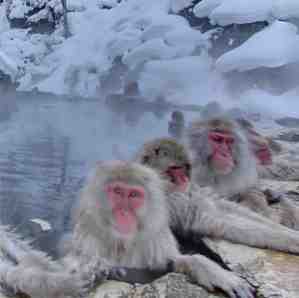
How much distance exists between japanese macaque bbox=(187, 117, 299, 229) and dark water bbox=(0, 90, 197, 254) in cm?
86

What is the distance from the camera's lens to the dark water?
4.14 metres

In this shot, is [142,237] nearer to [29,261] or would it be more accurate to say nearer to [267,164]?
[29,261]

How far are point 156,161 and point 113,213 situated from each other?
50cm

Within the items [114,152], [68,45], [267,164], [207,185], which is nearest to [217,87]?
[68,45]

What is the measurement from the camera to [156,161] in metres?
2.96

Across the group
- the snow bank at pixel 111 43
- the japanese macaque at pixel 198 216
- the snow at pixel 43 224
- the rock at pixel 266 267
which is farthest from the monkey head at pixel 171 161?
the snow bank at pixel 111 43

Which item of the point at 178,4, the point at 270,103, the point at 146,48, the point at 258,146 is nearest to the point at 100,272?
the point at 258,146

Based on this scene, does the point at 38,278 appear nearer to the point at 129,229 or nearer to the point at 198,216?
the point at 129,229

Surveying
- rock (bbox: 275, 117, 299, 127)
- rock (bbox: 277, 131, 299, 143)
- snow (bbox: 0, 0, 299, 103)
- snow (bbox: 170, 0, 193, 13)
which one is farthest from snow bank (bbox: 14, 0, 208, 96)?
rock (bbox: 277, 131, 299, 143)

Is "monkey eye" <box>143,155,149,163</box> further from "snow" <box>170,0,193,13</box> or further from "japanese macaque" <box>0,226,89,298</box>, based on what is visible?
"snow" <box>170,0,193,13</box>

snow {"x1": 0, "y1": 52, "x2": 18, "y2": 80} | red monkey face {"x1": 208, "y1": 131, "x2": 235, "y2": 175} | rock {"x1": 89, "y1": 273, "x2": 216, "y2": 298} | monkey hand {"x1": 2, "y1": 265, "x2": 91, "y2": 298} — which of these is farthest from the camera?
snow {"x1": 0, "y1": 52, "x2": 18, "y2": 80}

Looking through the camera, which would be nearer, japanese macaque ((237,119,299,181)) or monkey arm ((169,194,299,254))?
monkey arm ((169,194,299,254))

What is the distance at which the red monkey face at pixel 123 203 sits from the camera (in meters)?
2.52

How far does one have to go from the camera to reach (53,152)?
7.02 meters
